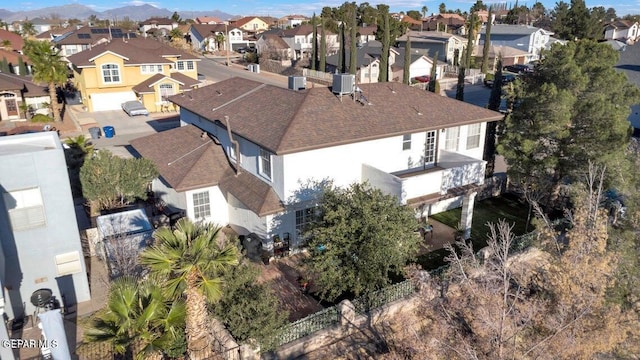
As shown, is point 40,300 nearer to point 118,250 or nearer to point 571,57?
point 118,250

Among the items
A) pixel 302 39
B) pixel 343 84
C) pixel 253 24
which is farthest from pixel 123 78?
pixel 253 24

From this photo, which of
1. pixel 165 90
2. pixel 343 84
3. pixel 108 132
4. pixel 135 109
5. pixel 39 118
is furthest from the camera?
pixel 165 90

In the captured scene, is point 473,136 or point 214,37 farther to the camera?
point 214,37

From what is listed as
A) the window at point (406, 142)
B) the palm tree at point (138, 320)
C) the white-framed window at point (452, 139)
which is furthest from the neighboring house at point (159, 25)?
the palm tree at point (138, 320)

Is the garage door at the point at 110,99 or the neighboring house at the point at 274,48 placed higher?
the neighboring house at the point at 274,48

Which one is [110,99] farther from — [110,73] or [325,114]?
[325,114]

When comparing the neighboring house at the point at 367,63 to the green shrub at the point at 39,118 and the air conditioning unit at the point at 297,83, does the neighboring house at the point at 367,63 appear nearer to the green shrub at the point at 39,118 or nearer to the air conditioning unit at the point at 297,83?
the green shrub at the point at 39,118

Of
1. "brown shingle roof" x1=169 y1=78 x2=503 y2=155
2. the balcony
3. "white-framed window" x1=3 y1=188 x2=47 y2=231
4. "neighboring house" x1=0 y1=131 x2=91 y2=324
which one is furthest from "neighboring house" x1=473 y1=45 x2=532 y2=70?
"white-framed window" x1=3 y1=188 x2=47 y2=231
